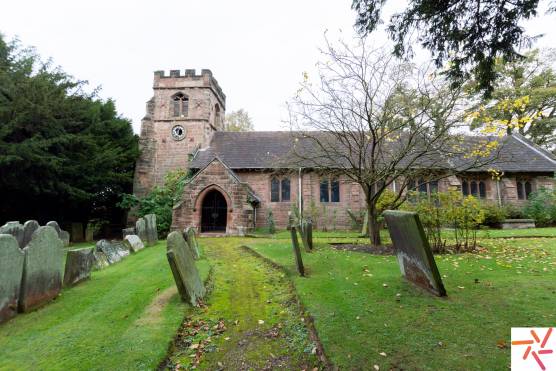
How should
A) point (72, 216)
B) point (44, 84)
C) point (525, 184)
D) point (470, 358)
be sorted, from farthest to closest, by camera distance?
point (525, 184) → point (72, 216) → point (44, 84) → point (470, 358)

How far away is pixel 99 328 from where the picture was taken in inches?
183

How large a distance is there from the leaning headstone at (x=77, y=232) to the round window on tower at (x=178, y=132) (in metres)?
9.11

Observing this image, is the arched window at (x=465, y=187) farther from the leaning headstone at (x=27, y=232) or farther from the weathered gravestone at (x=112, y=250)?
the leaning headstone at (x=27, y=232)

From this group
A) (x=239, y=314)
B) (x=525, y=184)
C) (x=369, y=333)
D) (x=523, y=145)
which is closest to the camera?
(x=369, y=333)

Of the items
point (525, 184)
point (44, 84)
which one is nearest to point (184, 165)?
point (44, 84)

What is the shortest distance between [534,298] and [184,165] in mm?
22245

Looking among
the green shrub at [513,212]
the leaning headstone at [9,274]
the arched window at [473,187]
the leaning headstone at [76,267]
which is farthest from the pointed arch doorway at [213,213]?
the green shrub at [513,212]

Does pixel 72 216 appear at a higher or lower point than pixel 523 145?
lower

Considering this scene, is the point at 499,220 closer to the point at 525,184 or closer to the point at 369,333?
the point at 525,184

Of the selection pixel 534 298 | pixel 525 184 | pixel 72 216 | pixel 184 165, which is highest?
pixel 184 165

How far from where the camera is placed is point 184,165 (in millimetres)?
23844

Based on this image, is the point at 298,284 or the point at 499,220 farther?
the point at 499,220

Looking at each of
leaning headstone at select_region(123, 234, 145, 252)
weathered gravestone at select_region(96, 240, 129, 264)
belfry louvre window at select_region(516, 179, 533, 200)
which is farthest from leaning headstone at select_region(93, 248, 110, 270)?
belfry louvre window at select_region(516, 179, 533, 200)

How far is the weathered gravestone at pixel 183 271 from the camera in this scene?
221 inches
